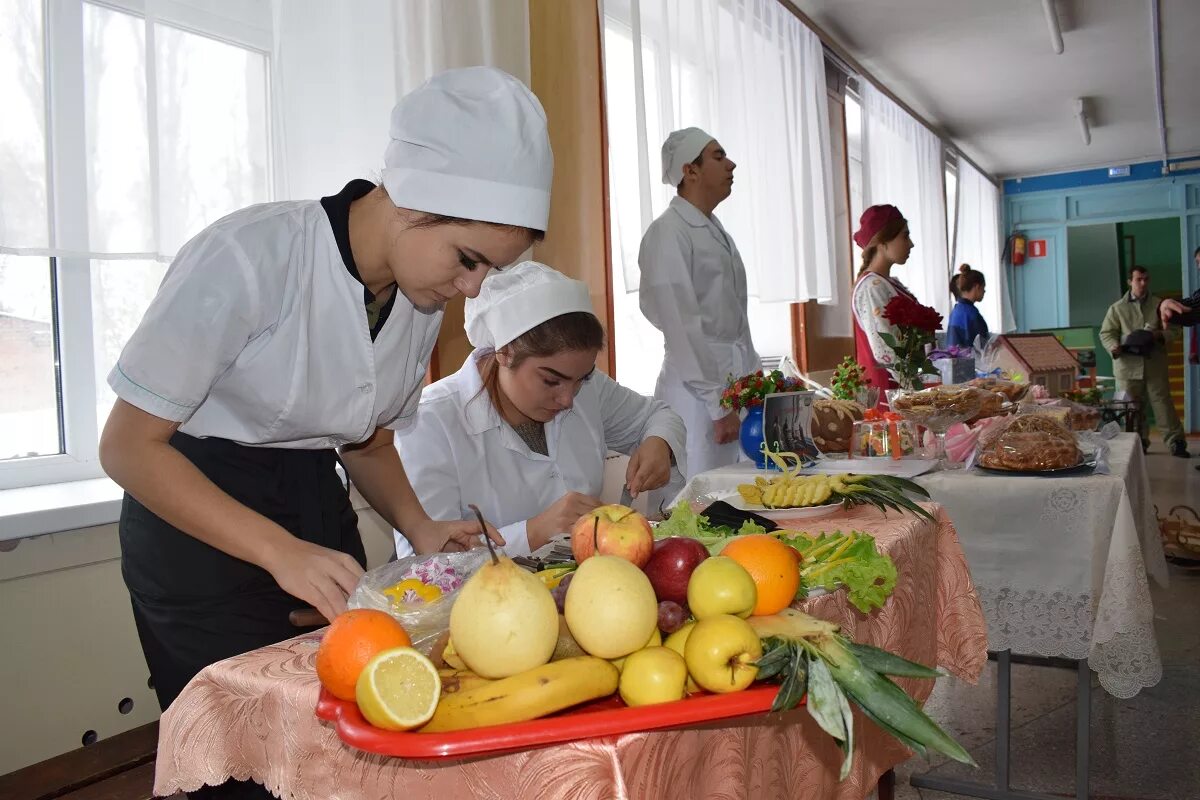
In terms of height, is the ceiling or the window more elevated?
the ceiling

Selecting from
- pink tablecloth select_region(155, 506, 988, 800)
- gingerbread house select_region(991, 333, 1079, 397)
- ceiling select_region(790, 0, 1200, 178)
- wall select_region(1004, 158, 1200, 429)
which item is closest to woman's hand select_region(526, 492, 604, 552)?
pink tablecloth select_region(155, 506, 988, 800)

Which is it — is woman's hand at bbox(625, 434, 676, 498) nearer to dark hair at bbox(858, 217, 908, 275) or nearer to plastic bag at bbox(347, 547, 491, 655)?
plastic bag at bbox(347, 547, 491, 655)

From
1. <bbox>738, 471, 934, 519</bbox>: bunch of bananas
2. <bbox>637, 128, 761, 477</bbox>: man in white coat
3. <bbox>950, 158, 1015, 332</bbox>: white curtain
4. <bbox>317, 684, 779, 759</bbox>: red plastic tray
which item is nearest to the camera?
<bbox>317, 684, 779, 759</bbox>: red plastic tray

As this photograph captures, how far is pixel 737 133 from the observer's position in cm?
483

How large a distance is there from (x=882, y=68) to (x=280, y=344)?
7170mm

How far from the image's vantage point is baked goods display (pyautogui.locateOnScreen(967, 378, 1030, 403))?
9.47 ft

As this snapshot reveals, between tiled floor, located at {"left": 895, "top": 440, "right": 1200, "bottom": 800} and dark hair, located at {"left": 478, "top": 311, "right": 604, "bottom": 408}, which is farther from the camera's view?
tiled floor, located at {"left": 895, "top": 440, "right": 1200, "bottom": 800}

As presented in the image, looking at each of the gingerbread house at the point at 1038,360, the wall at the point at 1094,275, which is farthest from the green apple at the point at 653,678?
the wall at the point at 1094,275

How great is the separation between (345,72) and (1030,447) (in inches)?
76.4

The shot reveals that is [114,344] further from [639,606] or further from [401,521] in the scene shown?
[639,606]

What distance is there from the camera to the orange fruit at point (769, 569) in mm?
923

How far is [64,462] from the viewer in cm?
238

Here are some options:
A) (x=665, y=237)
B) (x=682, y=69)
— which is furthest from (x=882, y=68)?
(x=665, y=237)

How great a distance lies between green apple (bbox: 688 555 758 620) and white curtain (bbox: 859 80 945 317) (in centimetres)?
686
